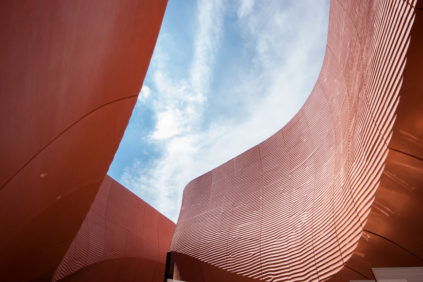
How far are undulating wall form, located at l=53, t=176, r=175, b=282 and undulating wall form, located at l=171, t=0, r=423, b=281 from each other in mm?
1837

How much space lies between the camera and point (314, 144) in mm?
7070

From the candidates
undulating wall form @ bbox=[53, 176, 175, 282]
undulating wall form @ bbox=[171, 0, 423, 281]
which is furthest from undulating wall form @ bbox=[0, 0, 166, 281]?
undulating wall form @ bbox=[53, 176, 175, 282]

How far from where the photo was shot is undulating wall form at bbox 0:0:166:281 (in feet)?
4.34

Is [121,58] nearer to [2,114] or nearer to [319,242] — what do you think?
[2,114]

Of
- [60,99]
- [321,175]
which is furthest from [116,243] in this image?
[60,99]

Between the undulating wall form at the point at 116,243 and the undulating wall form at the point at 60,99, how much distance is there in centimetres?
493

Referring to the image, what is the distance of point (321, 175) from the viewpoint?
20.9 feet

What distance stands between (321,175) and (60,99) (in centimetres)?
568

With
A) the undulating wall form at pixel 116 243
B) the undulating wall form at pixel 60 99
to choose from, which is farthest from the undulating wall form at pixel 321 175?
the undulating wall form at pixel 60 99

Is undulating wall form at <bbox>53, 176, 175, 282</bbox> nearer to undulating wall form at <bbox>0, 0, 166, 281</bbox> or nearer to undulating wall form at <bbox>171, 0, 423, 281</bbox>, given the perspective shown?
undulating wall form at <bbox>171, 0, 423, 281</bbox>

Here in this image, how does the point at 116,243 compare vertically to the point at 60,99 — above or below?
above

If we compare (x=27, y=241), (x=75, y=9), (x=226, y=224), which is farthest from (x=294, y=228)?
(x=75, y=9)

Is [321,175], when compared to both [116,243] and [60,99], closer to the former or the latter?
[60,99]

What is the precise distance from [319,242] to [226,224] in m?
4.04
